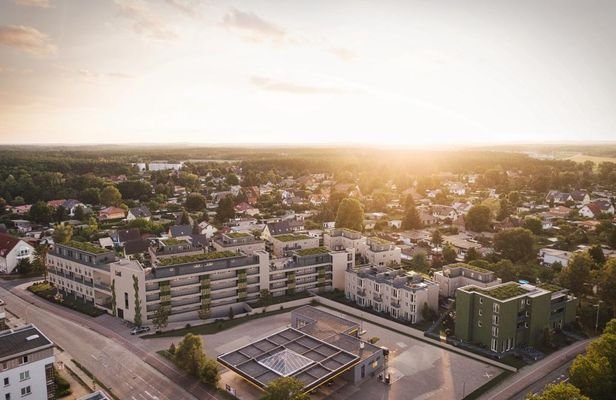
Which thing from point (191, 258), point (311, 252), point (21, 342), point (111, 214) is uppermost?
point (191, 258)

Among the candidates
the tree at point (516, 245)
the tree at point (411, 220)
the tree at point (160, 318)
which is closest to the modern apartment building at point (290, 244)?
the tree at point (160, 318)

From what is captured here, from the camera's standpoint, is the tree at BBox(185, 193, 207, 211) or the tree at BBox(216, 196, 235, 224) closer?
the tree at BBox(216, 196, 235, 224)

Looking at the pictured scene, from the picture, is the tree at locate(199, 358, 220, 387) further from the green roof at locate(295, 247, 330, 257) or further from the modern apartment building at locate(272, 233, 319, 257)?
the modern apartment building at locate(272, 233, 319, 257)

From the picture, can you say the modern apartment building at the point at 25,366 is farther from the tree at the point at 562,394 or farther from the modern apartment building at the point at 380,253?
the modern apartment building at the point at 380,253

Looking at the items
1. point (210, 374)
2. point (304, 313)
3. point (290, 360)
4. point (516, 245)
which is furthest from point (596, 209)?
point (210, 374)

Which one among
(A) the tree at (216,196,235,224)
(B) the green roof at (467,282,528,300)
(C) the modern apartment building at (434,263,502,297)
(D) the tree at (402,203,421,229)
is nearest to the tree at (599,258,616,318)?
(C) the modern apartment building at (434,263,502,297)

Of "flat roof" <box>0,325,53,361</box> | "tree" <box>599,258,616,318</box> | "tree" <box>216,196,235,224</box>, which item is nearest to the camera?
"flat roof" <box>0,325,53,361</box>

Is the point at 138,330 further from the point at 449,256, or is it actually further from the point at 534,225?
the point at 534,225
